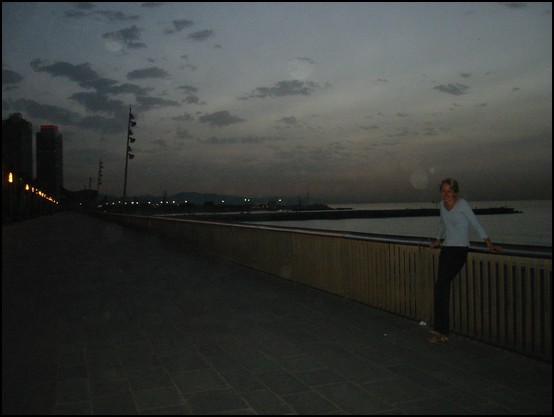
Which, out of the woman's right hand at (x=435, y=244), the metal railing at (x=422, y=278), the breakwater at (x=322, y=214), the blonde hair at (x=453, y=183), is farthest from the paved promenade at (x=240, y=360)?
the breakwater at (x=322, y=214)

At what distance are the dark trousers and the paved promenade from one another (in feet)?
0.83

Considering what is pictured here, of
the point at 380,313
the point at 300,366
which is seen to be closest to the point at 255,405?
the point at 300,366

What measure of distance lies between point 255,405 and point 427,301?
3086mm

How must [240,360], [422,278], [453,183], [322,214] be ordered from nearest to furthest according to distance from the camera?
[240,360] → [453,183] → [422,278] → [322,214]

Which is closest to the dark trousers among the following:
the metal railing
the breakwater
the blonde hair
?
the metal railing

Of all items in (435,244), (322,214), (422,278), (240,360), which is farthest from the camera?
(322,214)

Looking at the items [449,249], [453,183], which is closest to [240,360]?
Answer: [449,249]

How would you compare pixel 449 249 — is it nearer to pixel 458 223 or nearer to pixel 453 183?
pixel 458 223

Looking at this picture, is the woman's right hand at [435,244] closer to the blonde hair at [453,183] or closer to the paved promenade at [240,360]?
the blonde hair at [453,183]

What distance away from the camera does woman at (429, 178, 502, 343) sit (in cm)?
529

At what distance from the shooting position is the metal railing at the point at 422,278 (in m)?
4.66

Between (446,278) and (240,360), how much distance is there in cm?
233

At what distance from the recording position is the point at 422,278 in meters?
6.19

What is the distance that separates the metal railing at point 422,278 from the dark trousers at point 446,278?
179mm
